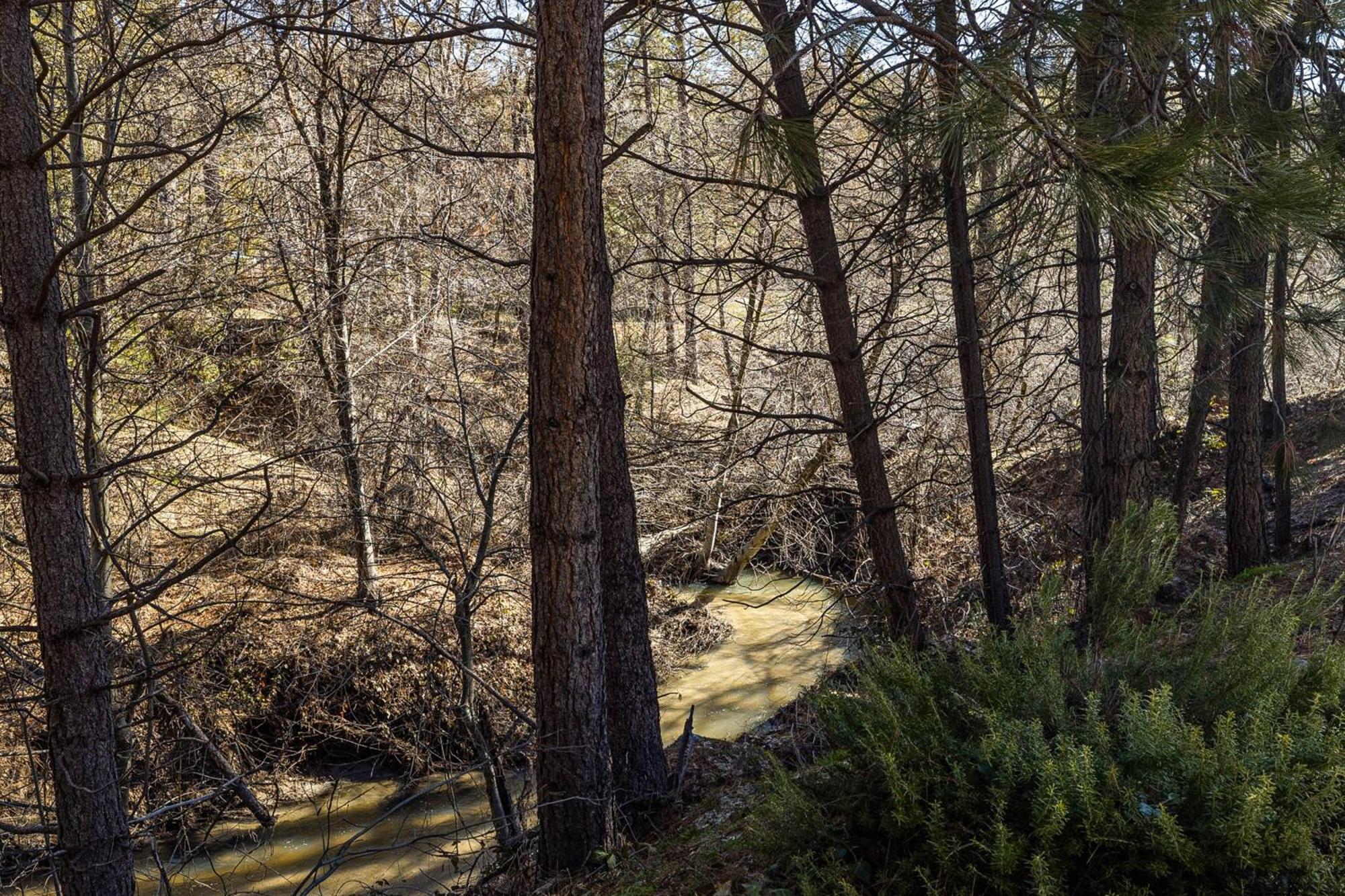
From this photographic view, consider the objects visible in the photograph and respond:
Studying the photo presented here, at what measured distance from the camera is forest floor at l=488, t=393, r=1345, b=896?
13.7 feet

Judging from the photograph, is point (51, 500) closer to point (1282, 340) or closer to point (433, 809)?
point (433, 809)

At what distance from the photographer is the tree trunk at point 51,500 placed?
3887mm

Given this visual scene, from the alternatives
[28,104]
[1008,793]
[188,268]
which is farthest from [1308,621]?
[188,268]

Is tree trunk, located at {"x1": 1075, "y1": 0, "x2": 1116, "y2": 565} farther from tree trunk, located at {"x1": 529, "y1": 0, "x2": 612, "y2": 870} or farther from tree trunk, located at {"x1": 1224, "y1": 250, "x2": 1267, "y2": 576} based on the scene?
tree trunk, located at {"x1": 529, "y1": 0, "x2": 612, "y2": 870}

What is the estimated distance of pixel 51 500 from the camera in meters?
3.93

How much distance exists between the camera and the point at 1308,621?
164 inches

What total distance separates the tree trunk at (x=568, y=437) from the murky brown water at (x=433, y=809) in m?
0.79

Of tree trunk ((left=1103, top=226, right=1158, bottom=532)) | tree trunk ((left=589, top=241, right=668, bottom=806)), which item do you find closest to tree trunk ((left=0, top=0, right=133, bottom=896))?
tree trunk ((left=589, top=241, right=668, bottom=806))

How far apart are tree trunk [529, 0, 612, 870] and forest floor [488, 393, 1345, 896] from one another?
45 centimetres

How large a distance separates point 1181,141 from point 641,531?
9.68 meters

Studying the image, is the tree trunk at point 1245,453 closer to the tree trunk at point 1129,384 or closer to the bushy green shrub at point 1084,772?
the tree trunk at point 1129,384

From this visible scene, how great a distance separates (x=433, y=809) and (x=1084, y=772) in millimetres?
7814

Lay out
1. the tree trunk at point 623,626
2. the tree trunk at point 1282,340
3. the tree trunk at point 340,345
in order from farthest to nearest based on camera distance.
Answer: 1. the tree trunk at point 340,345
2. the tree trunk at point 1282,340
3. the tree trunk at point 623,626

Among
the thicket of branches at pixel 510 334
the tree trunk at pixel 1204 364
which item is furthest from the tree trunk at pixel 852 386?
the tree trunk at pixel 1204 364
